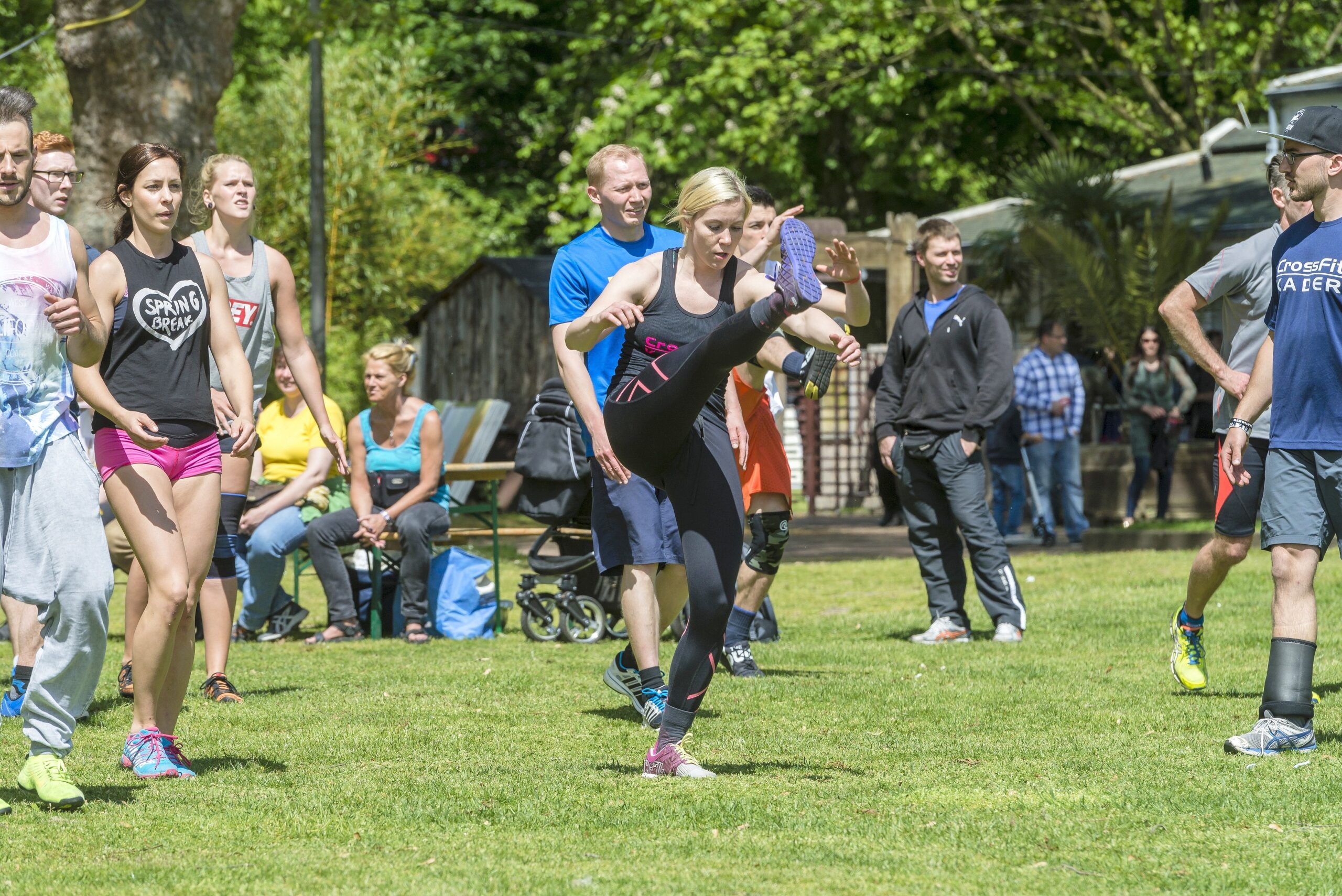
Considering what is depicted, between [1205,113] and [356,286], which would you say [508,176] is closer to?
[356,286]

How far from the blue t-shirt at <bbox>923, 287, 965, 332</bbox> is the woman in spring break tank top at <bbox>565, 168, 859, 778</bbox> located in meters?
3.94

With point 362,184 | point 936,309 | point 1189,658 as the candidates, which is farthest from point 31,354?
point 362,184

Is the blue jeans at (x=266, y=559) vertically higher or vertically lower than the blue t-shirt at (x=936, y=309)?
lower

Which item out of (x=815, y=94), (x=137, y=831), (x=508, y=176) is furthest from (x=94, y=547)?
(x=508, y=176)

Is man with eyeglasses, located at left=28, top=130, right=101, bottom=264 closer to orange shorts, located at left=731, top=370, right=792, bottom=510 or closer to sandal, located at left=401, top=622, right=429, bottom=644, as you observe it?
orange shorts, located at left=731, top=370, right=792, bottom=510

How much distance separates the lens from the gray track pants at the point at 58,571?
484 cm

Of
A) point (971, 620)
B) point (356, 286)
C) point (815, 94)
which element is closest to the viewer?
point (971, 620)

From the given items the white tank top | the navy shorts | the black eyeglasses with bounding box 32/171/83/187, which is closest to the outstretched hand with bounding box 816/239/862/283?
the navy shorts

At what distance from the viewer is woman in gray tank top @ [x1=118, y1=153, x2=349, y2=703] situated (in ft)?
22.7

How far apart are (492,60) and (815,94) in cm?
839

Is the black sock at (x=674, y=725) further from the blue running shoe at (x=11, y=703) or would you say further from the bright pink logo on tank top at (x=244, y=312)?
the blue running shoe at (x=11, y=703)

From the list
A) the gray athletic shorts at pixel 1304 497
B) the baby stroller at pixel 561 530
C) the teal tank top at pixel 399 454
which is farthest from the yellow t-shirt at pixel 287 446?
the gray athletic shorts at pixel 1304 497

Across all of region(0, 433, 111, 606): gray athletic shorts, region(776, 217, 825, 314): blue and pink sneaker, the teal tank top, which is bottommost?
the teal tank top

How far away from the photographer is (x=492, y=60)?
1308 inches
